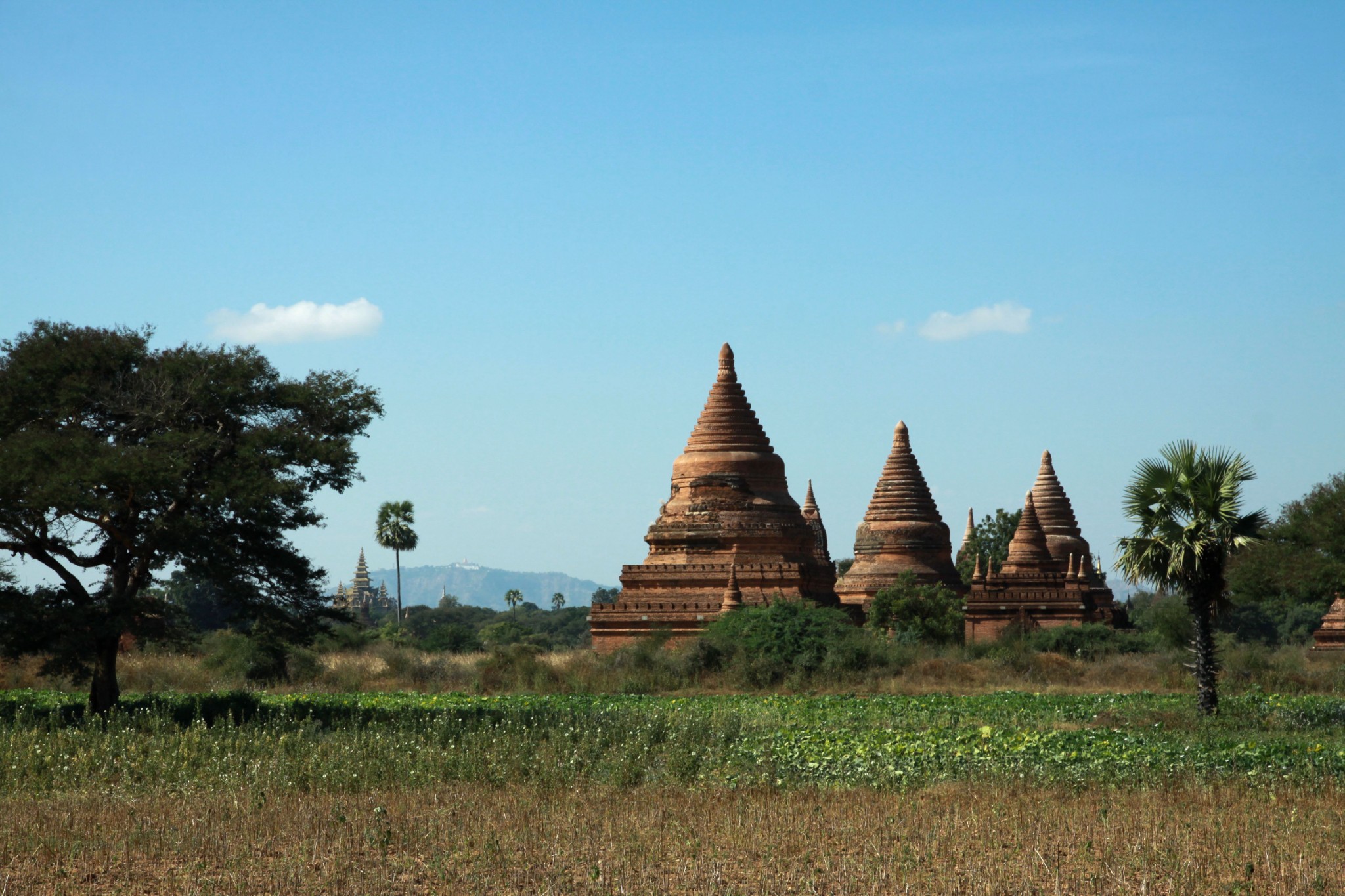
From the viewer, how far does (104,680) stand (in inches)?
838

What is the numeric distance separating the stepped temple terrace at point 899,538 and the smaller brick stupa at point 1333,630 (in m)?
12.8

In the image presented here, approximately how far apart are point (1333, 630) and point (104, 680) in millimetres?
35907

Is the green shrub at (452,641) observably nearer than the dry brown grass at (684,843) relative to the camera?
No

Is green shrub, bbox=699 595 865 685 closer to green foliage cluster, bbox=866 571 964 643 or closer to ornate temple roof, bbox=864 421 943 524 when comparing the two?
green foliage cluster, bbox=866 571 964 643

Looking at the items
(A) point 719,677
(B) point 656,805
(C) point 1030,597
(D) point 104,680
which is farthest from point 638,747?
(C) point 1030,597

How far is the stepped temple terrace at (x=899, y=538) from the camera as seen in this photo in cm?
5212

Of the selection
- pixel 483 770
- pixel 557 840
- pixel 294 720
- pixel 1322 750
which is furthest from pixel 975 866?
pixel 294 720

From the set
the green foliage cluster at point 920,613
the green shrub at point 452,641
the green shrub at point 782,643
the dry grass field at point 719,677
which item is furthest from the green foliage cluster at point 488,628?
the green foliage cluster at point 920,613

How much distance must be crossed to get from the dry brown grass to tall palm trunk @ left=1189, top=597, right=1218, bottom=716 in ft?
23.0

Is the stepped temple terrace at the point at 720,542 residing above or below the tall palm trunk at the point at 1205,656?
above

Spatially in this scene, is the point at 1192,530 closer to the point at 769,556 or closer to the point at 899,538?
the point at 769,556

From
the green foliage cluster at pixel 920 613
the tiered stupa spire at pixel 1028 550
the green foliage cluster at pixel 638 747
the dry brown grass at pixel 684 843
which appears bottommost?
the dry brown grass at pixel 684 843

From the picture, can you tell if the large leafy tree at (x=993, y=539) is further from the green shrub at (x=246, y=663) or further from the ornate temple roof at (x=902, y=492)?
the green shrub at (x=246, y=663)

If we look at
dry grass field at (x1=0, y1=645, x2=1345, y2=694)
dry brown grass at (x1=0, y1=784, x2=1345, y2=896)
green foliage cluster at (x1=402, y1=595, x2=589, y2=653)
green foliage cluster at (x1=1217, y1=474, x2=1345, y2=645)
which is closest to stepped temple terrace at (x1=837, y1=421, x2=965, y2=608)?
green foliage cluster at (x1=402, y1=595, x2=589, y2=653)
